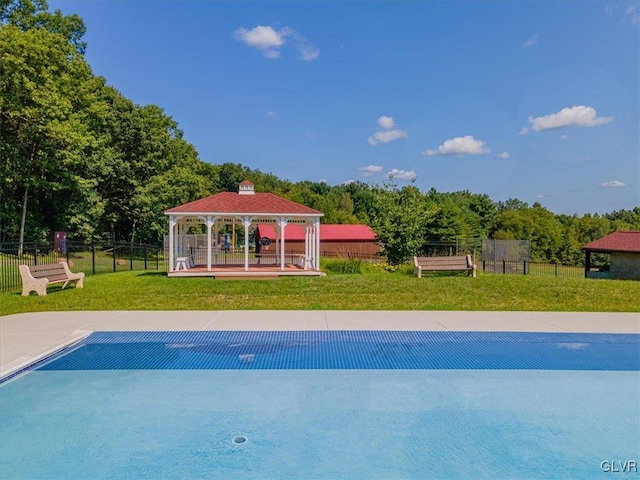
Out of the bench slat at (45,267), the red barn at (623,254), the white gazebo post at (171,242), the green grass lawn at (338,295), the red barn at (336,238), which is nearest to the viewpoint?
the green grass lawn at (338,295)

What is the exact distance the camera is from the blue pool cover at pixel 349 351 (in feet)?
22.8

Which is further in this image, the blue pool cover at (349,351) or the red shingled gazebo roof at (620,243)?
the red shingled gazebo roof at (620,243)

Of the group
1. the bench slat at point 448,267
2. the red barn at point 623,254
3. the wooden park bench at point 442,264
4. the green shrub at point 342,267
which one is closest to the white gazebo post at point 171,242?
the green shrub at point 342,267

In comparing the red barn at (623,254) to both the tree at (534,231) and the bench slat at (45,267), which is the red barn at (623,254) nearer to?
the bench slat at (45,267)

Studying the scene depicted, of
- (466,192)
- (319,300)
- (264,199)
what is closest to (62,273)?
(319,300)

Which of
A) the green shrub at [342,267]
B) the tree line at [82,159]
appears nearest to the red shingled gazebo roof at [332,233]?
the tree line at [82,159]

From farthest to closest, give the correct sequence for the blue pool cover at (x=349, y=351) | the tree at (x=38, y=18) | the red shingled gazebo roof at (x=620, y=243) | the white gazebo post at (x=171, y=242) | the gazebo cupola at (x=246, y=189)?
the tree at (x=38, y=18) → the red shingled gazebo roof at (x=620, y=243) → the gazebo cupola at (x=246, y=189) → the white gazebo post at (x=171, y=242) → the blue pool cover at (x=349, y=351)

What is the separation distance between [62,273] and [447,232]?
132 feet

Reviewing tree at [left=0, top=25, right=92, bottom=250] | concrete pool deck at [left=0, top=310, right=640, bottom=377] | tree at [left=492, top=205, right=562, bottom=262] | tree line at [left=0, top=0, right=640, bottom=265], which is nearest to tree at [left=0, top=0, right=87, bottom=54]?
tree line at [left=0, top=0, right=640, bottom=265]

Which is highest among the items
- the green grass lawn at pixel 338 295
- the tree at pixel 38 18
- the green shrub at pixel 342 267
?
the tree at pixel 38 18

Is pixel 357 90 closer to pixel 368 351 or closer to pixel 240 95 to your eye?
pixel 240 95

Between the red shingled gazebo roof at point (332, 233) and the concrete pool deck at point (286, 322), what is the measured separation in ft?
90.8

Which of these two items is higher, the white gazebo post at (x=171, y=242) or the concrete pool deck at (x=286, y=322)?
the white gazebo post at (x=171, y=242)

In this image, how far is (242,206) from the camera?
59.9 ft
